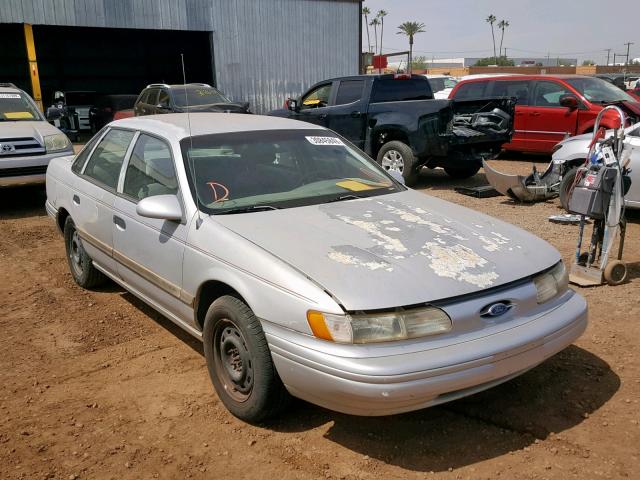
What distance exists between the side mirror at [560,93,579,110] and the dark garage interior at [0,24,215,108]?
18.0 m

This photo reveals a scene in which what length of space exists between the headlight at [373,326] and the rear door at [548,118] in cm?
943

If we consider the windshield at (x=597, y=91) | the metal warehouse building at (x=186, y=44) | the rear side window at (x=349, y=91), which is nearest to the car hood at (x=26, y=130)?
the rear side window at (x=349, y=91)

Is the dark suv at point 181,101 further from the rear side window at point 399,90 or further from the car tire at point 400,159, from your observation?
the car tire at point 400,159

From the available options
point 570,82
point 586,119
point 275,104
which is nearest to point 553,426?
point 586,119

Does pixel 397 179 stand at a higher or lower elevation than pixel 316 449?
higher

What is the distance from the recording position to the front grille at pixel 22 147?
27.0 ft

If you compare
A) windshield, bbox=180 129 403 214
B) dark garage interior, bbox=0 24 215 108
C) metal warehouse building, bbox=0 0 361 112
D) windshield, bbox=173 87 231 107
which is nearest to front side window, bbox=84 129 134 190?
windshield, bbox=180 129 403 214

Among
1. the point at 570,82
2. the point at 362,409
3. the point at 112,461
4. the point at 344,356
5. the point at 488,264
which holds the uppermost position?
the point at 570,82

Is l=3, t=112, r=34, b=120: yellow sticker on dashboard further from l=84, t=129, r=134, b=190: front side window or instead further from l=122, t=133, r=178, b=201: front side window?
l=122, t=133, r=178, b=201: front side window

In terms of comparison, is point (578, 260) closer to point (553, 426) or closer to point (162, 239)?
point (553, 426)

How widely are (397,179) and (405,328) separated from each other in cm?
198

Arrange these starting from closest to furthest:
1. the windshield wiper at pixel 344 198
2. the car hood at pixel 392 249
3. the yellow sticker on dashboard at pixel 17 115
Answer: the car hood at pixel 392 249 → the windshield wiper at pixel 344 198 → the yellow sticker on dashboard at pixel 17 115

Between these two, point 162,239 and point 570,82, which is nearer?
point 162,239

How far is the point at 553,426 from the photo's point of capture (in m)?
3.05
